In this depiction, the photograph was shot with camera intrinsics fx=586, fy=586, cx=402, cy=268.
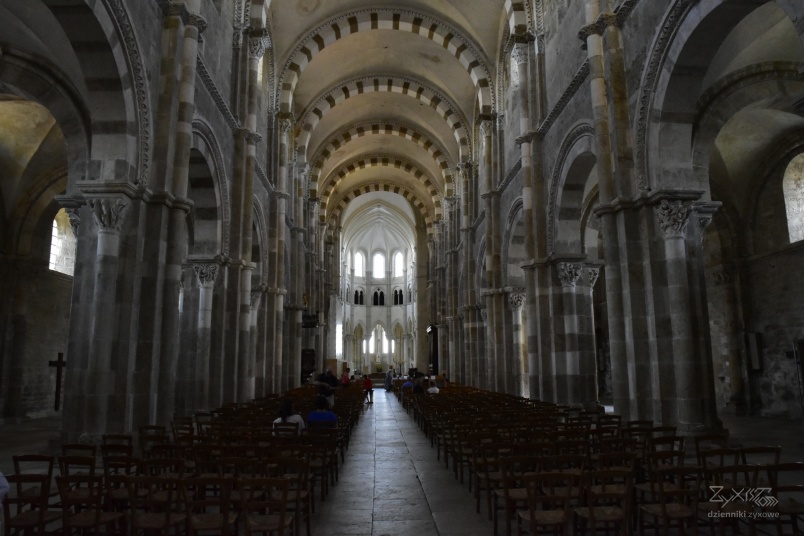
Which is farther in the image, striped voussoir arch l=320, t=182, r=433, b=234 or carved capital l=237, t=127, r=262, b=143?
striped voussoir arch l=320, t=182, r=433, b=234

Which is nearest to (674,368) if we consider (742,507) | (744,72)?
(742,507)

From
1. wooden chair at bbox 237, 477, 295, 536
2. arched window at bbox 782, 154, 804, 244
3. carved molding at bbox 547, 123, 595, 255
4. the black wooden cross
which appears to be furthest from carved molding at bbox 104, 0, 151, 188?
arched window at bbox 782, 154, 804, 244

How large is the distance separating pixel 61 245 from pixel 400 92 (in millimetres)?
17995

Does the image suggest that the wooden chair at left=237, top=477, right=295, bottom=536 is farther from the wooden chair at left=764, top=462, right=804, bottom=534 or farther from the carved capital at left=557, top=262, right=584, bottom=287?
the carved capital at left=557, top=262, right=584, bottom=287

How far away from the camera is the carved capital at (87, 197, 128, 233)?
383 inches

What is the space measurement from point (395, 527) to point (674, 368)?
20.9 ft

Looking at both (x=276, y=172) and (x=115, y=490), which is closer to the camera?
(x=115, y=490)

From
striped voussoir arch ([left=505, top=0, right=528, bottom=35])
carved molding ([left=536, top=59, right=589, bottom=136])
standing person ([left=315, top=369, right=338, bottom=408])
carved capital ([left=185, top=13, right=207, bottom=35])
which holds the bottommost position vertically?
standing person ([left=315, top=369, right=338, bottom=408])

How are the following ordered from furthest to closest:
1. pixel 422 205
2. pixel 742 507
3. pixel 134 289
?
pixel 422 205
pixel 134 289
pixel 742 507

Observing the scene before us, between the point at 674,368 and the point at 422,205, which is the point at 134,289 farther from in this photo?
the point at 422,205

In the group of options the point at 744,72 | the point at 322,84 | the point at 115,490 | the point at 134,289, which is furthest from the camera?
the point at 322,84

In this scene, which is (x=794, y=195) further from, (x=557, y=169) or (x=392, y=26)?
(x=392, y=26)

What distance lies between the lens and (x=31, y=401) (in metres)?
18.5

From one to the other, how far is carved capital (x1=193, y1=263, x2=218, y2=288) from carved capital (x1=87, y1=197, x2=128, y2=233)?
580 cm
